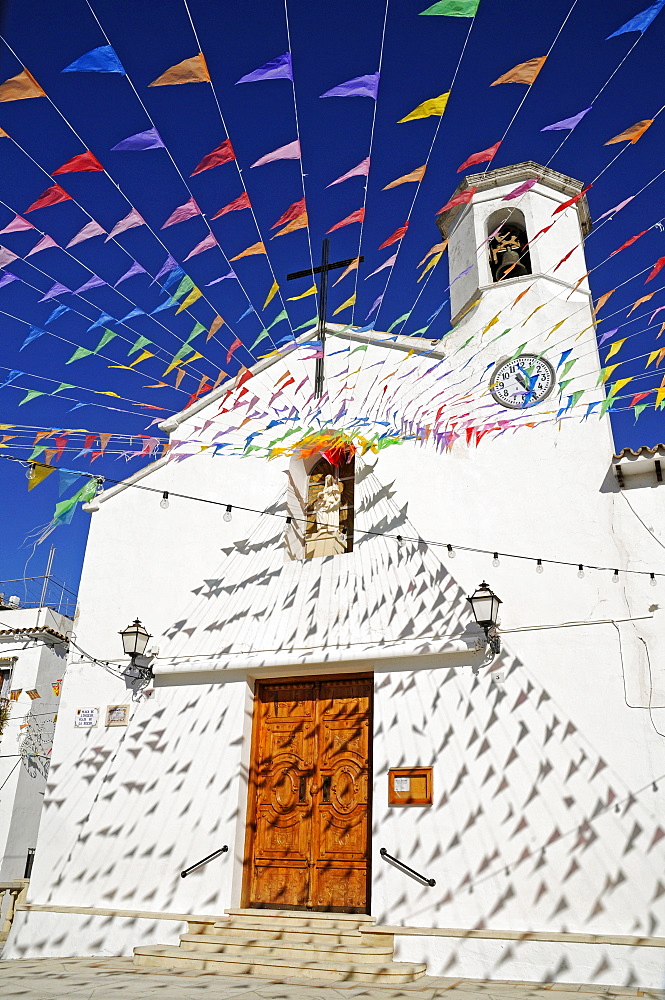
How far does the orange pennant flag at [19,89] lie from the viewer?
13.1 ft

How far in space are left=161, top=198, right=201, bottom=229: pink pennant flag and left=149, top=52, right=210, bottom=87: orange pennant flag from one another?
119 centimetres

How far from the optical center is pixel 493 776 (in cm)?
674

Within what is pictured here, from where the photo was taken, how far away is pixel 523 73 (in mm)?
4195

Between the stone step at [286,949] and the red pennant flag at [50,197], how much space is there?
600cm

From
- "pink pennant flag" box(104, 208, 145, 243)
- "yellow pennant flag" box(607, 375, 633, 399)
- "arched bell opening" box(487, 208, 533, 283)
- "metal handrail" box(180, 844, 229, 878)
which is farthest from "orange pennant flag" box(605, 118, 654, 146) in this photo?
"metal handrail" box(180, 844, 229, 878)

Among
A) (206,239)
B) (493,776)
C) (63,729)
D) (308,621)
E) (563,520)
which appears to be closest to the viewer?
(206,239)

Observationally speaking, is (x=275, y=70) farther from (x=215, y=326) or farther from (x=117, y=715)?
(x=117, y=715)

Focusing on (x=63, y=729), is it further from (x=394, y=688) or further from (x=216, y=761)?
(x=394, y=688)

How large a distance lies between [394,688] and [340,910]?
2109 millimetres

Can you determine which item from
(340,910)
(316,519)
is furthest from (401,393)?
(340,910)

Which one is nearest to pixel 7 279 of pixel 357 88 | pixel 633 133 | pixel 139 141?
pixel 139 141

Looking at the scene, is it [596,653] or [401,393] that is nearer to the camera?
[596,653]

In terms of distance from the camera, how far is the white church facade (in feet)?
20.8

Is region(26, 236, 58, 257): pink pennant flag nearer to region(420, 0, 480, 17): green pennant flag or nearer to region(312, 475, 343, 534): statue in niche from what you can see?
region(420, 0, 480, 17): green pennant flag
